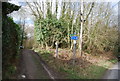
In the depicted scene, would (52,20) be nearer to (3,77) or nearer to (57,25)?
(57,25)

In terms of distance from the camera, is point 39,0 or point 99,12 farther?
point 39,0

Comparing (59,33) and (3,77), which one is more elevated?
(59,33)

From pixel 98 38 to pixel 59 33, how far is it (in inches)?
173

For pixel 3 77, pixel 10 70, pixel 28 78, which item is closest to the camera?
pixel 3 77

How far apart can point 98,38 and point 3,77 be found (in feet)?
37.6

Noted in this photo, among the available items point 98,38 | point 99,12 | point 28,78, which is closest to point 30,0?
point 99,12

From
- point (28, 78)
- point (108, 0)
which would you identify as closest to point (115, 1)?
point (108, 0)

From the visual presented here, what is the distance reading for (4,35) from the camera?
4.41m

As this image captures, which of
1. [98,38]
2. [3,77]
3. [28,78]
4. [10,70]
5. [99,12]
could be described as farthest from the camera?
[99,12]

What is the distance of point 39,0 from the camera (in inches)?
679

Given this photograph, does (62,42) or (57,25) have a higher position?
(57,25)

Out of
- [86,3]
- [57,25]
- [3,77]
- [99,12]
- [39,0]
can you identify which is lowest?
[3,77]

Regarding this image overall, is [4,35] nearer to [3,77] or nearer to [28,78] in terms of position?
[3,77]

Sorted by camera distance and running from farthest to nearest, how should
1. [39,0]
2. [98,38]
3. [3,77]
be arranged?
[39,0] → [98,38] → [3,77]
